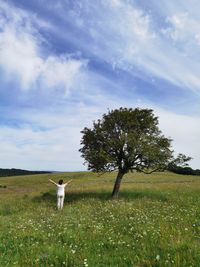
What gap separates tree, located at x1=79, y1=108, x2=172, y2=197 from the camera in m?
33.2

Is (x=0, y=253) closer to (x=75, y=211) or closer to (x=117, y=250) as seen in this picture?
(x=117, y=250)

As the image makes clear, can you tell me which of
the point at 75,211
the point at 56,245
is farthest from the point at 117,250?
the point at 75,211

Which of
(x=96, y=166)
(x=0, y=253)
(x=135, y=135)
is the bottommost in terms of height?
(x=0, y=253)

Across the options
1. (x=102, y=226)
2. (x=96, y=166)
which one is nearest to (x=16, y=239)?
(x=102, y=226)

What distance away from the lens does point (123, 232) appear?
14.8m

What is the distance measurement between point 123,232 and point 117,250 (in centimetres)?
300

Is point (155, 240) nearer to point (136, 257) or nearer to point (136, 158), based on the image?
Result: point (136, 257)

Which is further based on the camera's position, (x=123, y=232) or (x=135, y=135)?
(x=135, y=135)

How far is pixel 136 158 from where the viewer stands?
33.7m

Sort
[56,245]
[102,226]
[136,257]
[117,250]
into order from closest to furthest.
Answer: [136,257]
[117,250]
[56,245]
[102,226]

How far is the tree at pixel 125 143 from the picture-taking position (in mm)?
33156

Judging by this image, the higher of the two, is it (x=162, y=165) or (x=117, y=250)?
(x=162, y=165)

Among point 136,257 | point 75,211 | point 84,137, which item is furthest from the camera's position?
point 84,137

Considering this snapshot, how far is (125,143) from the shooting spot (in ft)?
107
